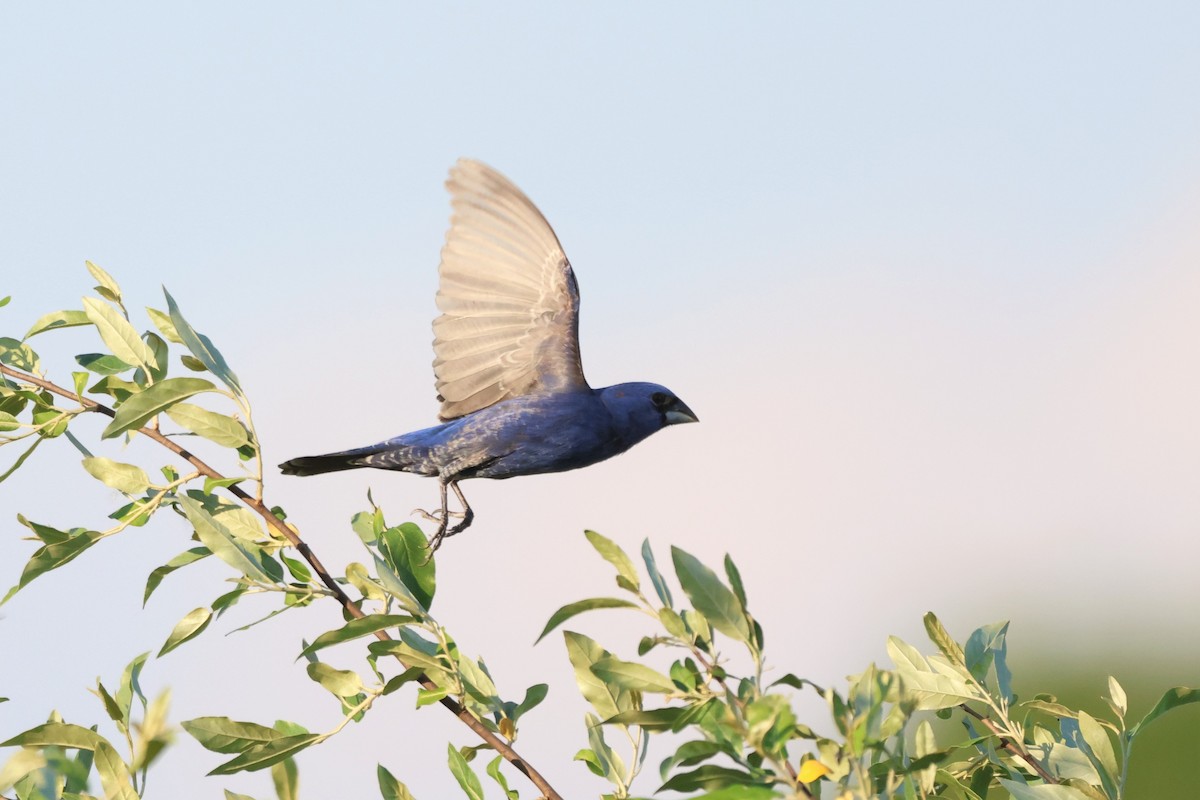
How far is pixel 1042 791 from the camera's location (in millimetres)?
2793

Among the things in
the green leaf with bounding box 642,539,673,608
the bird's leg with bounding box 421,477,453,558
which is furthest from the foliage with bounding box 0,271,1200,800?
the bird's leg with bounding box 421,477,453,558

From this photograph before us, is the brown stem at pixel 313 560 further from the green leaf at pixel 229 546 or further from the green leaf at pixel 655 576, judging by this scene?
the green leaf at pixel 655 576

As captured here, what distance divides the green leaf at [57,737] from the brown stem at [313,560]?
59cm

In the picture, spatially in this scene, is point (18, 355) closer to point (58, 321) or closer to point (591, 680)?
point (58, 321)

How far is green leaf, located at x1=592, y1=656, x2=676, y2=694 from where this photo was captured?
2.39 metres

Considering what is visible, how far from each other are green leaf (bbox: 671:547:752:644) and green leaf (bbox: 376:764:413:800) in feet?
3.68

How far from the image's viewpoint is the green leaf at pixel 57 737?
2.95 meters

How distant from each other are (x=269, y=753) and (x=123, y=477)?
77 cm

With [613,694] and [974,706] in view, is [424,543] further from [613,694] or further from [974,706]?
[974,706]

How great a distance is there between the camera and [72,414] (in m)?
3.38

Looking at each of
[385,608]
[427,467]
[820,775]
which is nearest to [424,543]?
[385,608]

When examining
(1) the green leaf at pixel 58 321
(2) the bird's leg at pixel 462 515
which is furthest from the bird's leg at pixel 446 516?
(1) the green leaf at pixel 58 321

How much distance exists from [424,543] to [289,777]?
594 millimetres

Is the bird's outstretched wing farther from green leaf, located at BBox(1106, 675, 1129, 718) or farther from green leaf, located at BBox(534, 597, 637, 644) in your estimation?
green leaf, located at BBox(534, 597, 637, 644)
